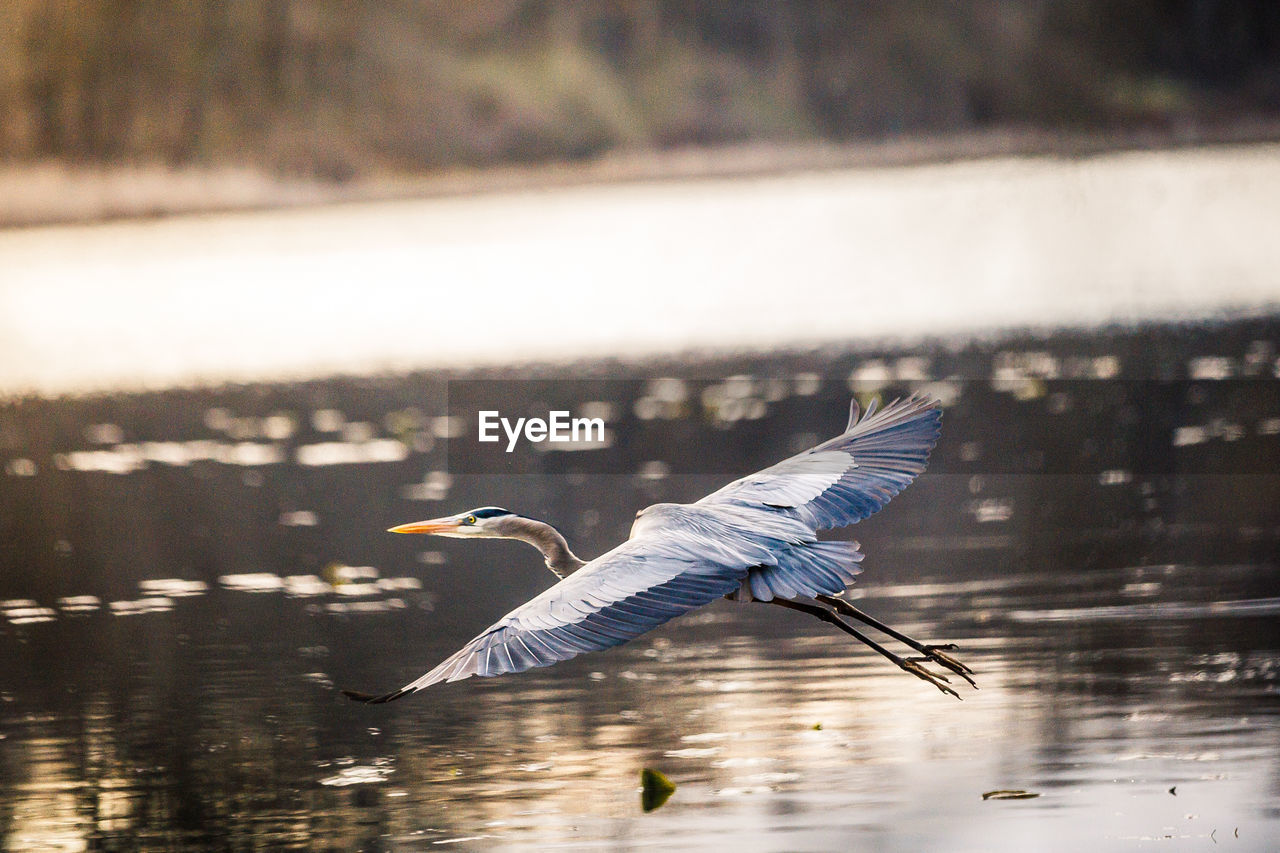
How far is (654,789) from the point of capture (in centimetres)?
482

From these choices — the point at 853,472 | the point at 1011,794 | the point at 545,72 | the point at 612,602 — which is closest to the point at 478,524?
the point at 612,602

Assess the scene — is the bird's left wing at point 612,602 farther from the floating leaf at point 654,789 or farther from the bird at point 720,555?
the floating leaf at point 654,789

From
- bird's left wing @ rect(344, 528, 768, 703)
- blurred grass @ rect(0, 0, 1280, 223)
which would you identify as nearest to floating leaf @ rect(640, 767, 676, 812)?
bird's left wing @ rect(344, 528, 768, 703)

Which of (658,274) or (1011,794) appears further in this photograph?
(658,274)

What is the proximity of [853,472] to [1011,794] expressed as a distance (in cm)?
111

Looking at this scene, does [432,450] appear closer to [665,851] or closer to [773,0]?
[665,851]

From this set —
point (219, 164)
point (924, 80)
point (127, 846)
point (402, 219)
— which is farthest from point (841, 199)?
point (127, 846)

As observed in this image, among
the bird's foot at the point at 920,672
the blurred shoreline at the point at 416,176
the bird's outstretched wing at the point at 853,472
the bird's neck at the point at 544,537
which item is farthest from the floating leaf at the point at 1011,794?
the blurred shoreline at the point at 416,176

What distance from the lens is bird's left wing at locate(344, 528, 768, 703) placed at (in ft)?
12.4

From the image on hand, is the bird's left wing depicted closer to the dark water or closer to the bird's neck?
the bird's neck

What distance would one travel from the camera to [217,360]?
15805mm

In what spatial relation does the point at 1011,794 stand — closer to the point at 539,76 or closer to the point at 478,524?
the point at 478,524

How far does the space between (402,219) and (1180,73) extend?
12376 mm

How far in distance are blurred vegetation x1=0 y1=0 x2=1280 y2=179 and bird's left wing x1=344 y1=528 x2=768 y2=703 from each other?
74.4 ft
